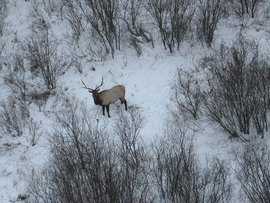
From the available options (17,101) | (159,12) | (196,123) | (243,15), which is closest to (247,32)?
(243,15)

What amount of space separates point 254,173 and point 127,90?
9.29m

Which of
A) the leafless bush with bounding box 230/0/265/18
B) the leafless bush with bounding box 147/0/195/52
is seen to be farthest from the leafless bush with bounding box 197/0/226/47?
the leafless bush with bounding box 230/0/265/18

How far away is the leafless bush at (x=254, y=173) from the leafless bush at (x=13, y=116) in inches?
477

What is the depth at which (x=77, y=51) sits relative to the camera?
20734 millimetres

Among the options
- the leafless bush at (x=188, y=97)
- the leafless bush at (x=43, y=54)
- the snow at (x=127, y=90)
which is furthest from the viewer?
the leafless bush at (x=43, y=54)

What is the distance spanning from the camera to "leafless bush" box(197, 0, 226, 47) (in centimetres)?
1922

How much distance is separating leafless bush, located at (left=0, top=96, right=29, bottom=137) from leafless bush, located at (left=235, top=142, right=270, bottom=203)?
1212cm

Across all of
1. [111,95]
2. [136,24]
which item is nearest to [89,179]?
[111,95]

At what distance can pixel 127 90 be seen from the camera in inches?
676

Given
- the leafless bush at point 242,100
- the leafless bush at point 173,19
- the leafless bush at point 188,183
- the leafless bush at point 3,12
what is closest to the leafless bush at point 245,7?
the leafless bush at point 173,19

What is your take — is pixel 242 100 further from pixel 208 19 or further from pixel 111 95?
pixel 208 19

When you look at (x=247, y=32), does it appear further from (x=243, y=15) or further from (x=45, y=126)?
(x=45, y=126)

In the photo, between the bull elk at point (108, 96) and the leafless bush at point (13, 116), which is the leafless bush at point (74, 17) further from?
the bull elk at point (108, 96)

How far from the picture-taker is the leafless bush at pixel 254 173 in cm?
908
